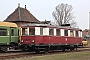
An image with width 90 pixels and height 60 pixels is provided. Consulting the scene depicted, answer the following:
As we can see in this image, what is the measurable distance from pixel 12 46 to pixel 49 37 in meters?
4.79

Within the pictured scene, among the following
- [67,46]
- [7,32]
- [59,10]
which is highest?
[59,10]

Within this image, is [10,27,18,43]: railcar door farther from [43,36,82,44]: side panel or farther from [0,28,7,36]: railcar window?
[43,36,82,44]: side panel

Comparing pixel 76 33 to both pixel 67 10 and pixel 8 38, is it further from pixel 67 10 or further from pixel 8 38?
pixel 67 10

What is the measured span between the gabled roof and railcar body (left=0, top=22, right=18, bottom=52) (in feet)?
77.6

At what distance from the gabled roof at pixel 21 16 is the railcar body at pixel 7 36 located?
2364cm

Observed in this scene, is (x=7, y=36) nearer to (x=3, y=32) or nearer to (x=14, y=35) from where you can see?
(x=3, y=32)

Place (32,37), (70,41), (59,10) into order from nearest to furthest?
1. (32,37)
2. (70,41)
3. (59,10)

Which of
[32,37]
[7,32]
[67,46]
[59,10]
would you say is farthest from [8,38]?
[59,10]

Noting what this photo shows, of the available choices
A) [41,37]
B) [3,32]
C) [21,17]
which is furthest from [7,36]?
[21,17]

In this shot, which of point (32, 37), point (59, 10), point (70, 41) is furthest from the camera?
point (59, 10)

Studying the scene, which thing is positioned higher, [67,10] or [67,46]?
[67,10]

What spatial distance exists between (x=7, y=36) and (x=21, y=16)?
27.0 metres

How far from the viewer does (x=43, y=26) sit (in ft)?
89.4

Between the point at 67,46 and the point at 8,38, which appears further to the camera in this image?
the point at 67,46
